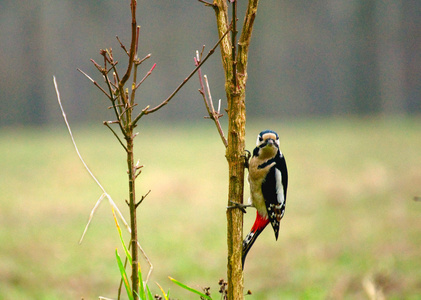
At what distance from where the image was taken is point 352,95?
1684cm

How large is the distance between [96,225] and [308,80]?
12340mm

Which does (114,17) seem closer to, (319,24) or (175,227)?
(319,24)

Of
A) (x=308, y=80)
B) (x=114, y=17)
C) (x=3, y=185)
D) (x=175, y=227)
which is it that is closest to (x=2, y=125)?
(x=114, y=17)

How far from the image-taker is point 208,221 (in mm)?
6316

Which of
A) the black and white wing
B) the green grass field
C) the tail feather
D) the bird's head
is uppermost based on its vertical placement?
the bird's head

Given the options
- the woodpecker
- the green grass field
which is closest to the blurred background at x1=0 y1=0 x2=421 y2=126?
the green grass field

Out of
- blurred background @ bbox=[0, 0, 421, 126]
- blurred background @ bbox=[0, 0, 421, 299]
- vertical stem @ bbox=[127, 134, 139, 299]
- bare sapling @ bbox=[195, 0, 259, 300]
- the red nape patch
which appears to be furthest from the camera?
blurred background @ bbox=[0, 0, 421, 126]

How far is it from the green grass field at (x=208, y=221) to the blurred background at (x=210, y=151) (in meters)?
0.03

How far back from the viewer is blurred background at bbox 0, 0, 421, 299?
430 cm

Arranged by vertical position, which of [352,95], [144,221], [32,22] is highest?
[32,22]

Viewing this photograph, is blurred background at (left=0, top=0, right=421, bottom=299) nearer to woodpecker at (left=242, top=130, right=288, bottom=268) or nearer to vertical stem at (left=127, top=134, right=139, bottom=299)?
woodpecker at (left=242, top=130, right=288, bottom=268)

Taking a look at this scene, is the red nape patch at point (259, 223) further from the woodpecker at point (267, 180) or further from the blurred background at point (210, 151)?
the blurred background at point (210, 151)

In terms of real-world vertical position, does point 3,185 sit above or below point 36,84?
below

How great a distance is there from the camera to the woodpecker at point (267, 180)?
7.34 ft
